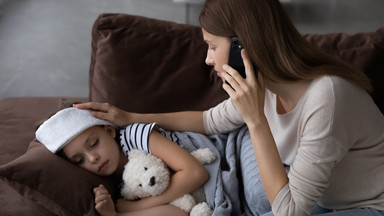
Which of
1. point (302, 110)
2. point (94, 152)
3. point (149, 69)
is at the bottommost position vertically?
point (94, 152)

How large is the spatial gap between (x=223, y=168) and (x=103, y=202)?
48cm

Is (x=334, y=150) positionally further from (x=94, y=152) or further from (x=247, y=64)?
(x=94, y=152)

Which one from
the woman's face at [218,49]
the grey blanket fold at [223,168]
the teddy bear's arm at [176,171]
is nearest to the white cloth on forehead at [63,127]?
the teddy bear's arm at [176,171]

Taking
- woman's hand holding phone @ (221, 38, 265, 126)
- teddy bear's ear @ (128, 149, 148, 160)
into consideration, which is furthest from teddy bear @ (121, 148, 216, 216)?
woman's hand holding phone @ (221, 38, 265, 126)

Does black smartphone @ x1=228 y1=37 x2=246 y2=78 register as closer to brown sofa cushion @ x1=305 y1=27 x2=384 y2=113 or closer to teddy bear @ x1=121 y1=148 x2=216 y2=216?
teddy bear @ x1=121 y1=148 x2=216 y2=216

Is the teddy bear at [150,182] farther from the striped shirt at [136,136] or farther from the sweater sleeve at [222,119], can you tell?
the sweater sleeve at [222,119]

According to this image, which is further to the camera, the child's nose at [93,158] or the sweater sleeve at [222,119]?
the sweater sleeve at [222,119]

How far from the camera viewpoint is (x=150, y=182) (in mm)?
1552

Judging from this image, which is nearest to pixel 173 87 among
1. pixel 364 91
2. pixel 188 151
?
pixel 188 151

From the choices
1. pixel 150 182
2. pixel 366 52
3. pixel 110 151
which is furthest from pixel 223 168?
pixel 366 52

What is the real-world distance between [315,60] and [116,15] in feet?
3.09

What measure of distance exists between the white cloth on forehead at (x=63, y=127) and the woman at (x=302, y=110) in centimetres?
49

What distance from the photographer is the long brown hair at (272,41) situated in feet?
4.25

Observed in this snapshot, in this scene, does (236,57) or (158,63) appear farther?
(158,63)
